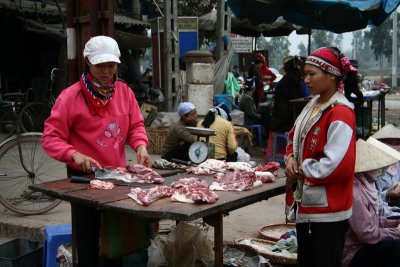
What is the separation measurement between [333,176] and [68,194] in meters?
1.57

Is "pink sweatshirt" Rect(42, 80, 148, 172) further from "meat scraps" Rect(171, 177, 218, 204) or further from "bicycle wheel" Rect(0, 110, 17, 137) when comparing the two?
"bicycle wheel" Rect(0, 110, 17, 137)

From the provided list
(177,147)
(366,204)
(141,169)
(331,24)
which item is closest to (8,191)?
(177,147)

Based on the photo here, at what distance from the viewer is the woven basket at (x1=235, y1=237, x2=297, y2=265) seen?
4324 mm

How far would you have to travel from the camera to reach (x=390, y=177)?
15.4ft

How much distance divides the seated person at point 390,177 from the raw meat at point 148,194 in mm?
2142

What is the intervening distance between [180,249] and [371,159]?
1643 mm

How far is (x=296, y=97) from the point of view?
836 cm

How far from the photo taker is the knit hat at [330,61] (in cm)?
314

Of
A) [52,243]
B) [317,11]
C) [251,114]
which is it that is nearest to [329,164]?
[52,243]

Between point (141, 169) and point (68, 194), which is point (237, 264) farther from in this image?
point (68, 194)

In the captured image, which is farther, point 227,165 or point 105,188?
point 227,165

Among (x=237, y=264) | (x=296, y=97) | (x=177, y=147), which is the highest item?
(x=296, y=97)

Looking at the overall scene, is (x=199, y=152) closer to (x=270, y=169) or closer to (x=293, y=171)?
(x=270, y=169)

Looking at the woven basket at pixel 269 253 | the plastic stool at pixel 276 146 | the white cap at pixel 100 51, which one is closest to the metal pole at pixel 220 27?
the plastic stool at pixel 276 146
